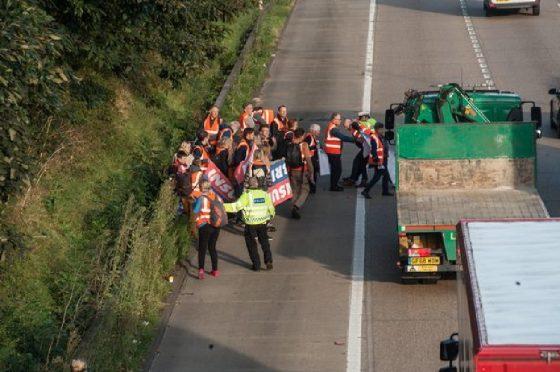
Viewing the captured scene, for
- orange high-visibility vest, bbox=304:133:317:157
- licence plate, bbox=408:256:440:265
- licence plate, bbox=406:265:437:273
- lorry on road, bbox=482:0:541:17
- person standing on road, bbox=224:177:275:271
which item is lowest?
lorry on road, bbox=482:0:541:17

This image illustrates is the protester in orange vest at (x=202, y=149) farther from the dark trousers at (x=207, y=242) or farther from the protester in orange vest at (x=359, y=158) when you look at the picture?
the protester in orange vest at (x=359, y=158)

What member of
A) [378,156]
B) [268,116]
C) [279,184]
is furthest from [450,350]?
[268,116]

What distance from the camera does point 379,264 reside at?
18.8 meters

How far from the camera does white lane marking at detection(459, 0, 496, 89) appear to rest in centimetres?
3130

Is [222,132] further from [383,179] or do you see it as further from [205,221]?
[205,221]

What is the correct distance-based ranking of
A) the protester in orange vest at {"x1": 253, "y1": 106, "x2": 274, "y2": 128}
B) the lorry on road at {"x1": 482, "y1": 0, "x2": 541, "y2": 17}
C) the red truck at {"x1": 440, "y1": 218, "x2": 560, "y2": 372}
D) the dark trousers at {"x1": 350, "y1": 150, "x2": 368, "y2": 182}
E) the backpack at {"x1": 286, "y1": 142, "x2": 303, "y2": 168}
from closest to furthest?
the red truck at {"x1": 440, "y1": 218, "x2": 560, "y2": 372} < the backpack at {"x1": 286, "y1": 142, "x2": 303, "y2": 168} < the dark trousers at {"x1": 350, "y1": 150, "x2": 368, "y2": 182} < the protester in orange vest at {"x1": 253, "y1": 106, "x2": 274, "y2": 128} < the lorry on road at {"x1": 482, "y1": 0, "x2": 541, "y2": 17}

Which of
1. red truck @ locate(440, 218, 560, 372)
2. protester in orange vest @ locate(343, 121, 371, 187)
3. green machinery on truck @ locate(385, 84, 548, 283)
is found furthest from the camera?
protester in orange vest @ locate(343, 121, 371, 187)

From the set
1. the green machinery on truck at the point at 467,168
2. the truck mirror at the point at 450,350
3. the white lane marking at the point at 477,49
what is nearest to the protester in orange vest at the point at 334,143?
the green machinery on truck at the point at 467,168

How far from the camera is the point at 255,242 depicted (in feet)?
59.9

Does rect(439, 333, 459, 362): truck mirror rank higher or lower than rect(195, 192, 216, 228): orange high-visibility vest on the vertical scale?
higher

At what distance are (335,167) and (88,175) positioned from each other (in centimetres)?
442

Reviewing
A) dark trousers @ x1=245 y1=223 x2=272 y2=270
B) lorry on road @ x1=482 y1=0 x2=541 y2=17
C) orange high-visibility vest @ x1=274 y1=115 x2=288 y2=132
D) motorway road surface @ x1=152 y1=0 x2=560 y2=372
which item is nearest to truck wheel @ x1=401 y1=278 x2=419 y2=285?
motorway road surface @ x1=152 y1=0 x2=560 y2=372

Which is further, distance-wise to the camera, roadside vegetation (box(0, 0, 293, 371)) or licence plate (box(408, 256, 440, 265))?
licence plate (box(408, 256, 440, 265))

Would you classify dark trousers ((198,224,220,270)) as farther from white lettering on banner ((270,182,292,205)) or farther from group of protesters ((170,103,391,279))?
white lettering on banner ((270,182,292,205))
